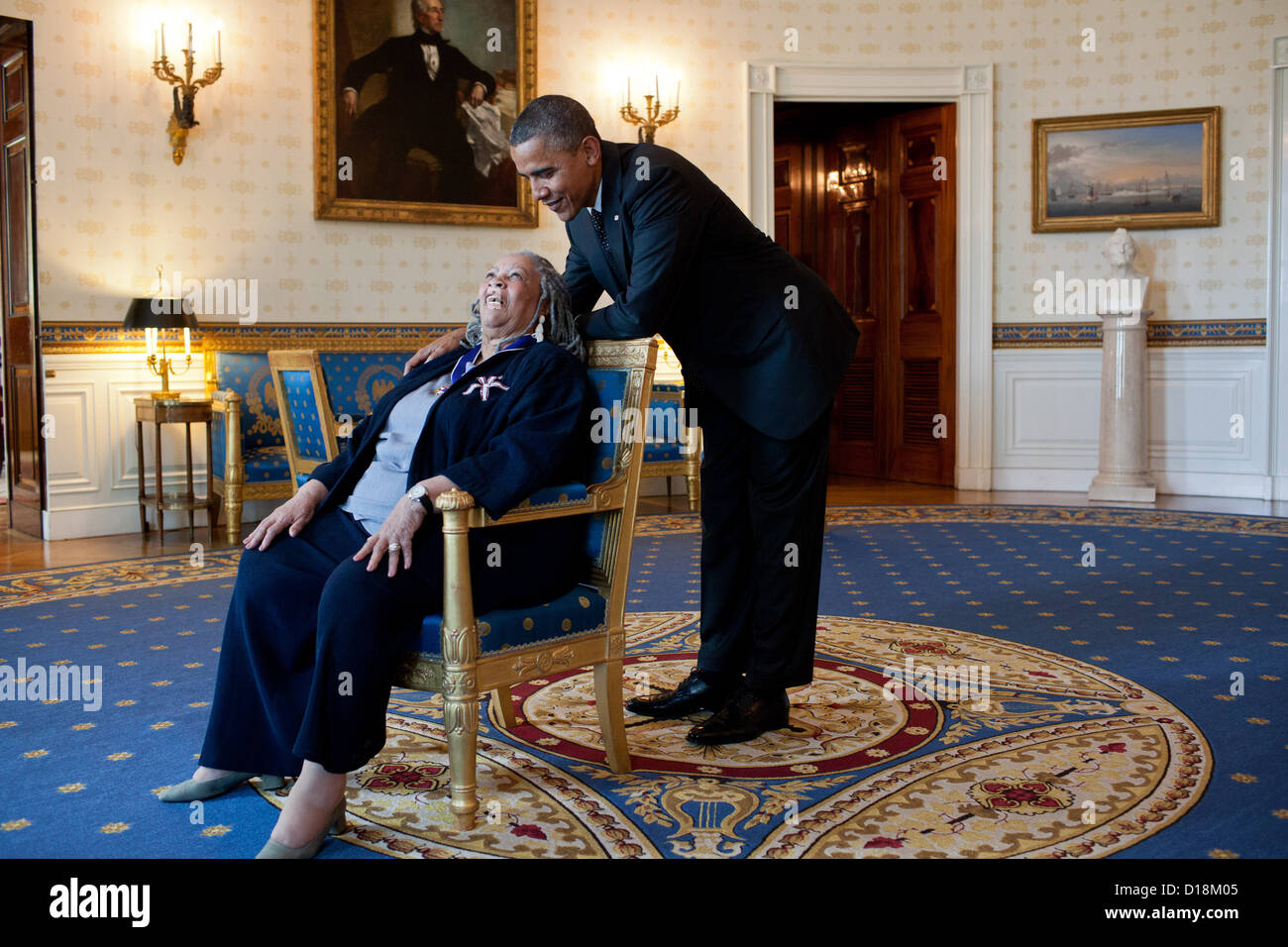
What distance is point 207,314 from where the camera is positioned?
712 centimetres

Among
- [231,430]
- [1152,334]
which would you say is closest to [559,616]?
[231,430]

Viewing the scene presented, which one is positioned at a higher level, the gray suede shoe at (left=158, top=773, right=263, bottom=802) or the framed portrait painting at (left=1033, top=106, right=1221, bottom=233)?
the framed portrait painting at (left=1033, top=106, right=1221, bottom=233)

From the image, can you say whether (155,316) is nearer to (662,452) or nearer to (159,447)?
(159,447)

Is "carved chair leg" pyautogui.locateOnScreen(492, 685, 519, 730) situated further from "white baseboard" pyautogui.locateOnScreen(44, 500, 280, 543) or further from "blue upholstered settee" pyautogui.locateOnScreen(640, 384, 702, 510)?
"blue upholstered settee" pyautogui.locateOnScreen(640, 384, 702, 510)

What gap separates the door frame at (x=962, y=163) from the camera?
28.9 feet

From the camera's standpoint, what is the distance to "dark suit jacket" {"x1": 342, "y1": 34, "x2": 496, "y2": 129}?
7574 millimetres

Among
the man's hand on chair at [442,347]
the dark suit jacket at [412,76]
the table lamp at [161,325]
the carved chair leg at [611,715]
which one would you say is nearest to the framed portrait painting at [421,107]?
the dark suit jacket at [412,76]

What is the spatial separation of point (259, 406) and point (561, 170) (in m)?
4.83

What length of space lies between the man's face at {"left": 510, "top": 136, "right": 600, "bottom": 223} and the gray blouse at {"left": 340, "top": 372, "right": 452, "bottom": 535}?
1.75ft

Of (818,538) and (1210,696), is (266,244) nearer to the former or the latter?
(818,538)

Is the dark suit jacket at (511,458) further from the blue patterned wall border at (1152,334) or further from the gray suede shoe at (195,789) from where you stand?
the blue patterned wall border at (1152,334)

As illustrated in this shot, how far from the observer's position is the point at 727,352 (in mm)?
3016

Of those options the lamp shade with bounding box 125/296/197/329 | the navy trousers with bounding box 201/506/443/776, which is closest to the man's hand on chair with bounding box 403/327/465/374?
the navy trousers with bounding box 201/506/443/776

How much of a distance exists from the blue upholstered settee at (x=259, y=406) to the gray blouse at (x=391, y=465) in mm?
3128
